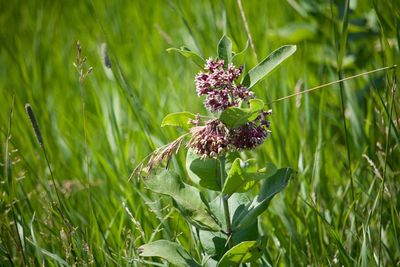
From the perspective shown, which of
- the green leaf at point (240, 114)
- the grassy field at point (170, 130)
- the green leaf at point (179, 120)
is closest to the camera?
the green leaf at point (240, 114)

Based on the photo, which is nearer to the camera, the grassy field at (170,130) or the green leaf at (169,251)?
the green leaf at (169,251)

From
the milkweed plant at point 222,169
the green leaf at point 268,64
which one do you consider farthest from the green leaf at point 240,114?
the green leaf at point 268,64

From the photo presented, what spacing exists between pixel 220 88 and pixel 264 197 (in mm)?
263

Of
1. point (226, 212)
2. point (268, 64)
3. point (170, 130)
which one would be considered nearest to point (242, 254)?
point (226, 212)

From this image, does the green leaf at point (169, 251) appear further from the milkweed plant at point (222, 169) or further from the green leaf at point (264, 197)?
the green leaf at point (264, 197)

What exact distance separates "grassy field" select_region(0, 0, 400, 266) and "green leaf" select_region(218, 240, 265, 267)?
0.18m

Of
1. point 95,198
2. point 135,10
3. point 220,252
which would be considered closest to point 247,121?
point 220,252

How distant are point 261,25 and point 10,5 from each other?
69.1 inches

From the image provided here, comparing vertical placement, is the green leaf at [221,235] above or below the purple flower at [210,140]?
below

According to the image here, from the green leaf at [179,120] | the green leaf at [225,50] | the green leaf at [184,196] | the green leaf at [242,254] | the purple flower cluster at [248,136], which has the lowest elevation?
the green leaf at [242,254]

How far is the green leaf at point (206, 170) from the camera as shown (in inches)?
50.0

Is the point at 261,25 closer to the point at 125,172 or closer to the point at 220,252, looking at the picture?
the point at 125,172

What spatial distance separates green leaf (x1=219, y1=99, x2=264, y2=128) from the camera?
43.4 inches

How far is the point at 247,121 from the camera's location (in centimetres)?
116
